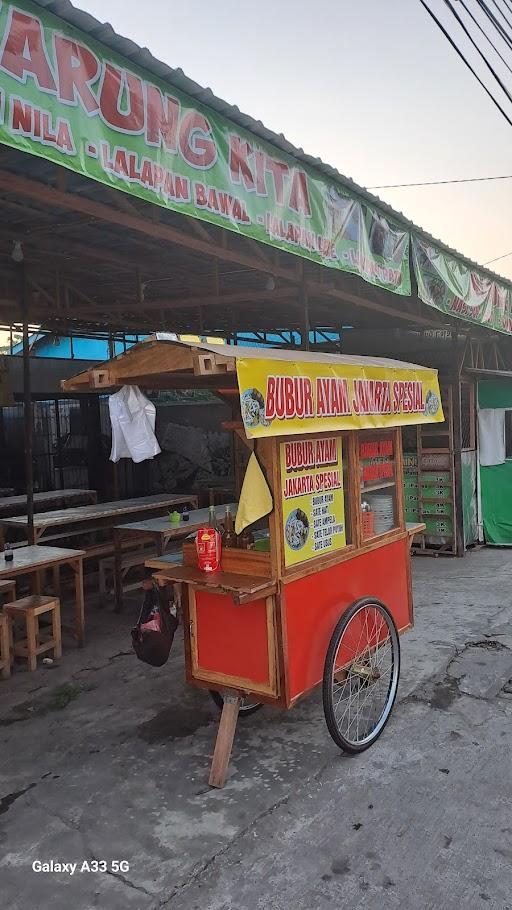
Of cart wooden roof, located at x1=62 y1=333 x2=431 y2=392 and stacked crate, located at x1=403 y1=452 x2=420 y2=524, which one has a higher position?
cart wooden roof, located at x1=62 y1=333 x2=431 y2=392

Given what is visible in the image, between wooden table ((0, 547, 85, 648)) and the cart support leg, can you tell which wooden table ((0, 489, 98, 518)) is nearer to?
wooden table ((0, 547, 85, 648))

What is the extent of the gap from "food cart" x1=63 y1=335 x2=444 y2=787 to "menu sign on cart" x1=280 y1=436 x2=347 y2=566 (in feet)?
0.04

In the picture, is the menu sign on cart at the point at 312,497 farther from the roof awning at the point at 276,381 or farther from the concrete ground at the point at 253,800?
the concrete ground at the point at 253,800

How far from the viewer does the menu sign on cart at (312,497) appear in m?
3.72

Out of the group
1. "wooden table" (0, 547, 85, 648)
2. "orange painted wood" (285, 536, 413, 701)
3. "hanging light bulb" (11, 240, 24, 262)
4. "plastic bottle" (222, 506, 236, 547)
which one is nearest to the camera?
"orange painted wood" (285, 536, 413, 701)

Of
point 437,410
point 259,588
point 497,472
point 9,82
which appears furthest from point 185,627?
point 497,472

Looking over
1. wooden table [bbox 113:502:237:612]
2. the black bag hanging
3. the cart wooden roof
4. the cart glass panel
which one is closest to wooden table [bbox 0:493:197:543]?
wooden table [bbox 113:502:237:612]

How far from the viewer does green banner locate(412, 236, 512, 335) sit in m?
6.71

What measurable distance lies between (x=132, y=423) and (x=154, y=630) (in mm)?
1357

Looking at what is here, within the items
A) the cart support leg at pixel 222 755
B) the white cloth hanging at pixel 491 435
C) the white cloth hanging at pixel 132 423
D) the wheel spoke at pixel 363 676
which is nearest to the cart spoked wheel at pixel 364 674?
the wheel spoke at pixel 363 676

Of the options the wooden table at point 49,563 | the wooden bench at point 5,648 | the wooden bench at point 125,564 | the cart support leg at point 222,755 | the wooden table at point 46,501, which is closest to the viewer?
the cart support leg at point 222,755

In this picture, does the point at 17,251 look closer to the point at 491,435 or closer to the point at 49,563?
the point at 49,563

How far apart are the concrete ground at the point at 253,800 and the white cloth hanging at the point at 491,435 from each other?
5452mm

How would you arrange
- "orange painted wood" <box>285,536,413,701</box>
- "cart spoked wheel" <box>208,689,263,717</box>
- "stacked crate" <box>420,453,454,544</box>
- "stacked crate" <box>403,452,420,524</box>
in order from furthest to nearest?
"stacked crate" <box>403,452,420,524</box> → "stacked crate" <box>420,453,454,544</box> → "cart spoked wheel" <box>208,689,263,717</box> → "orange painted wood" <box>285,536,413,701</box>
